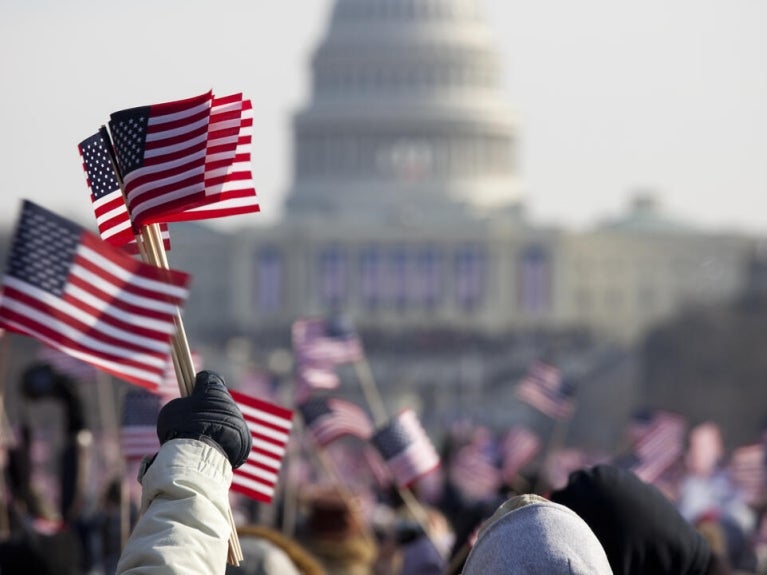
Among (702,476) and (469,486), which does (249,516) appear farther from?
(469,486)

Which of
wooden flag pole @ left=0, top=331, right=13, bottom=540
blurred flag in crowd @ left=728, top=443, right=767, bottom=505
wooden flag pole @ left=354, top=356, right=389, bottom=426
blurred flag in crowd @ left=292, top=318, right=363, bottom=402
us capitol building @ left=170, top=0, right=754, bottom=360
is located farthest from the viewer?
us capitol building @ left=170, top=0, right=754, bottom=360

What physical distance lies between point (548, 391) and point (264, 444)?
71.3ft

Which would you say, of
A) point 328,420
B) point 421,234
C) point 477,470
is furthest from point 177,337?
point 421,234

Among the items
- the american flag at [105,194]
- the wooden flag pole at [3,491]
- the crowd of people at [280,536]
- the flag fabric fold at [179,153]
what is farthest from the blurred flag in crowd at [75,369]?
the flag fabric fold at [179,153]

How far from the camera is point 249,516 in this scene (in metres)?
21.4

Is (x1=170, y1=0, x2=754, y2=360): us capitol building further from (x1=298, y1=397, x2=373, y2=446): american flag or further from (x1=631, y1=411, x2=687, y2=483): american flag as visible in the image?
(x1=298, y1=397, x2=373, y2=446): american flag

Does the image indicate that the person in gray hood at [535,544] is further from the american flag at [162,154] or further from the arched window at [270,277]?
the arched window at [270,277]

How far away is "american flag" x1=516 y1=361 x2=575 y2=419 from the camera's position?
32.7 meters

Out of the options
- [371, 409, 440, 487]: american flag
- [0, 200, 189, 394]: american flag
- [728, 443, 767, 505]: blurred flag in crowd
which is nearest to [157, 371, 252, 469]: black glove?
[0, 200, 189, 394]: american flag

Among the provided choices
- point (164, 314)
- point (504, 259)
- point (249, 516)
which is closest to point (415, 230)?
point (504, 259)

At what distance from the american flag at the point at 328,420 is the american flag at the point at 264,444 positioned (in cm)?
549

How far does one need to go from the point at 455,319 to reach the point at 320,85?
57.7 ft

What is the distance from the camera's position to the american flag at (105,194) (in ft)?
28.1

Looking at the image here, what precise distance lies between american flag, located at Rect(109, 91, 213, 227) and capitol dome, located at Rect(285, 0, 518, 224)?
149883mm
